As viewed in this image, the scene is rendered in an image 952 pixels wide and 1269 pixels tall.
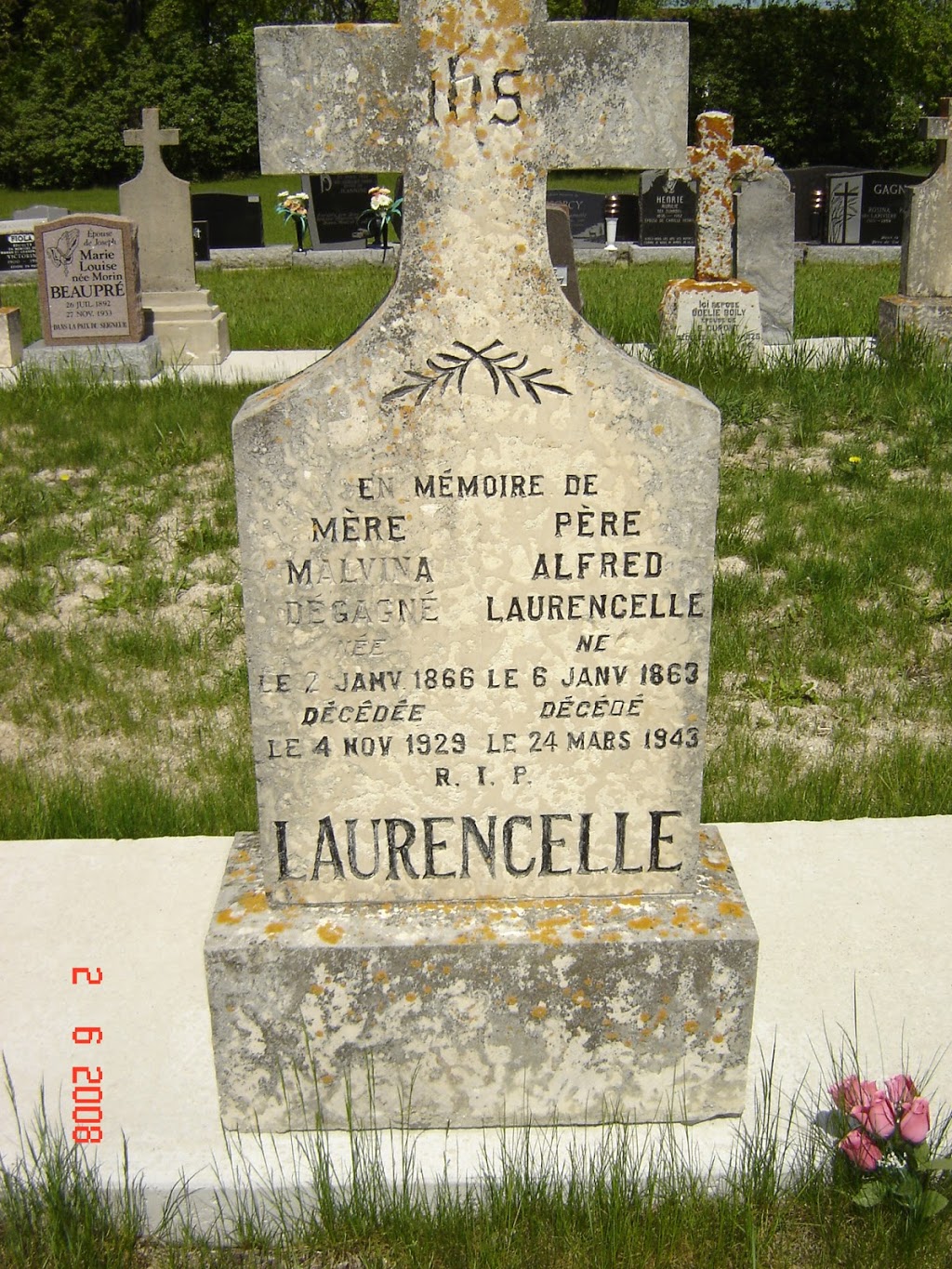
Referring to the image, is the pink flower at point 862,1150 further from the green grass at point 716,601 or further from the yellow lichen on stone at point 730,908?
the green grass at point 716,601

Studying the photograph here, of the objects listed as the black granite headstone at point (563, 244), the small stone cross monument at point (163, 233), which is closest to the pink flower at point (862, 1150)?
the black granite headstone at point (563, 244)

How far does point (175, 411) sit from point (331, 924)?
568cm

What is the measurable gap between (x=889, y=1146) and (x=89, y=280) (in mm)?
8723

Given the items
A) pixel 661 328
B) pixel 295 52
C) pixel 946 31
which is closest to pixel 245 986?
pixel 295 52

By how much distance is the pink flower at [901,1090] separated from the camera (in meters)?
2.31

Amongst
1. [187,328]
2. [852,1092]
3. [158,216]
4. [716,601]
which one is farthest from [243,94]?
[852,1092]

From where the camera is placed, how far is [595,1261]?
2236 millimetres

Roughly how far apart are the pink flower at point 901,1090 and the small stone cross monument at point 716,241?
7.57m

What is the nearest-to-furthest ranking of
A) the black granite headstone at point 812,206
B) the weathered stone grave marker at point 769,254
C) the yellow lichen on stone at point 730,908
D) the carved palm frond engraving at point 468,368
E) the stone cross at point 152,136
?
the carved palm frond engraving at point 468,368 → the yellow lichen on stone at point 730,908 → the weathered stone grave marker at point 769,254 → the stone cross at point 152,136 → the black granite headstone at point 812,206

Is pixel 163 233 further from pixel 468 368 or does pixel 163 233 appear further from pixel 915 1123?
pixel 915 1123

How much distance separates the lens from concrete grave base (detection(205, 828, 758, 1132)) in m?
2.56

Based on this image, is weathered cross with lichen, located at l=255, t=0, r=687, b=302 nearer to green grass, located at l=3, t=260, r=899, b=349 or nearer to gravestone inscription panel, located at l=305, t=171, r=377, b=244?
green grass, located at l=3, t=260, r=899, b=349

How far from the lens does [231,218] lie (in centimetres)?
1991

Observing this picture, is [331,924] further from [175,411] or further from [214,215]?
[214,215]
